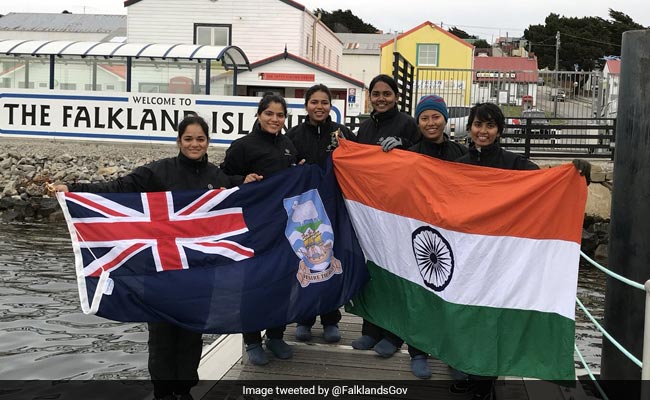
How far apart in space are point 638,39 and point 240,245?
9.52 ft

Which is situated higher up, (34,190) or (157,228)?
(157,228)

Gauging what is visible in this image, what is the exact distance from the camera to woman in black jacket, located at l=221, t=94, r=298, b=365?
18.2 feet

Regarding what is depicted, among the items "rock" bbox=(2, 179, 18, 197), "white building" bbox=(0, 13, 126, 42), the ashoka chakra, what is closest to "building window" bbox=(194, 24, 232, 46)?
"rock" bbox=(2, 179, 18, 197)

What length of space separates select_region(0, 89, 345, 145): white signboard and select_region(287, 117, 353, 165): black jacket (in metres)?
15.9

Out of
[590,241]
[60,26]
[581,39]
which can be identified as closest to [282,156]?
[590,241]

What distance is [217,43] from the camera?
1406 inches

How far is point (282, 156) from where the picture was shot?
559cm

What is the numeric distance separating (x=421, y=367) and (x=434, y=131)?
1.70 metres

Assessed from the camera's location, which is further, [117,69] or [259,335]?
[117,69]

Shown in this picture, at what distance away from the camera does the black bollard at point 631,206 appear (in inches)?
185

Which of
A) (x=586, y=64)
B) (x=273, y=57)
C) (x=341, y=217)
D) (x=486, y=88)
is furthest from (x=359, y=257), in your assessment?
(x=586, y=64)

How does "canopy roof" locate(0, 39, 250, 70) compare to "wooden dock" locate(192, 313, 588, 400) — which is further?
"canopy roof" locate(0, 39, 250, 70)

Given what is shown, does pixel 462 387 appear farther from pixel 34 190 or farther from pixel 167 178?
pixel 34 190

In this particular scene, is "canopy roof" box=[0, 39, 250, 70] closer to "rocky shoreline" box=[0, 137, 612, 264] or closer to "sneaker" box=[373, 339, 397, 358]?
"rocky shoreline" box=[0, 137, 612, 264]
